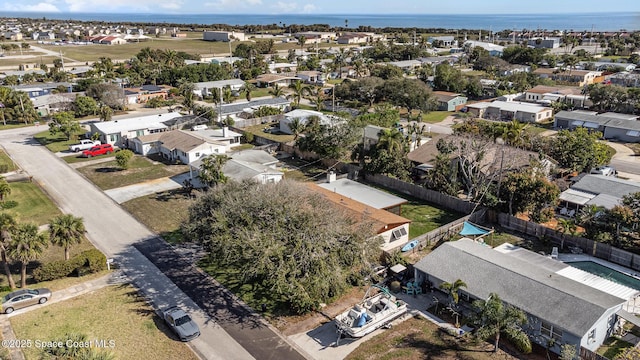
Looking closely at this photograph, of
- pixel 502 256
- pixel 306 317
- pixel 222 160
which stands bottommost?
pixel 306 317

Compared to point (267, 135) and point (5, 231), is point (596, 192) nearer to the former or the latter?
point (267, 135)

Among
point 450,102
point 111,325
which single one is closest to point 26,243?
point 111,325

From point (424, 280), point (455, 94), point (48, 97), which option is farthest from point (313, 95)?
point (424, 280)

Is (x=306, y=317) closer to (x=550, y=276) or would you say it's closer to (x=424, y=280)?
(x=424, y=280)

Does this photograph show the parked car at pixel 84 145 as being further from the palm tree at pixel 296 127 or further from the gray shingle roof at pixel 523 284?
the gray shingle roof at pixel 523 284

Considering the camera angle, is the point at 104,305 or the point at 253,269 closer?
the point at 253,269

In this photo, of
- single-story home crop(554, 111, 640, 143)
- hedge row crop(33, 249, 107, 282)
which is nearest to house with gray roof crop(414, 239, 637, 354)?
hedge row crop(33, 249, 107, 282)
